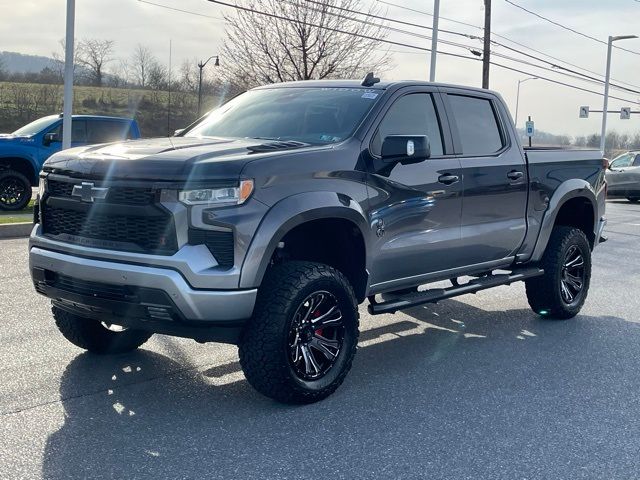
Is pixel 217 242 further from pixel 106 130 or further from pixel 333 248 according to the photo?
pixel 106 130

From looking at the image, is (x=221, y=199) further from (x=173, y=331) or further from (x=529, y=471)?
(x=529, y=471)

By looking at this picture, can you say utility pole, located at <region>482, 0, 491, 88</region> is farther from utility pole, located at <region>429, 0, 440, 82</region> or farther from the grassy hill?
the grassy hill

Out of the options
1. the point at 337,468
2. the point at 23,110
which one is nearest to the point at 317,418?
the point at 337,468

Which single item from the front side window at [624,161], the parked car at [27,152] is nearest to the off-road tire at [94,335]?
the parked car at [27,152]

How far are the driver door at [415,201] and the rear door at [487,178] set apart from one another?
0.15m

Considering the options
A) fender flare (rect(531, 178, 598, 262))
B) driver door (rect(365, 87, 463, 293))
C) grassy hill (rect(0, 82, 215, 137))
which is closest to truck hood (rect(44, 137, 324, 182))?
driver door (rect(365, 87, 463, 293))

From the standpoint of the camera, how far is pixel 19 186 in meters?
14.2

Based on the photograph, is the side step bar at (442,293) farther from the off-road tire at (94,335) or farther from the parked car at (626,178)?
the parked car at (626,178)

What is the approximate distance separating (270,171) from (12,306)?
11.9ft

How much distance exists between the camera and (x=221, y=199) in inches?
162

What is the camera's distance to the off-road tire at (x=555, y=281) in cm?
686

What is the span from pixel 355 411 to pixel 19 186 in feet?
37.8

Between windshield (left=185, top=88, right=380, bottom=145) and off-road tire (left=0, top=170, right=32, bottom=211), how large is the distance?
30.3ft

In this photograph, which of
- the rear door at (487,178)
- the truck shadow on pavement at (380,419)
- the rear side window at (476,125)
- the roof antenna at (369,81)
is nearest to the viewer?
the truck shadow on pavement at (380,419)
